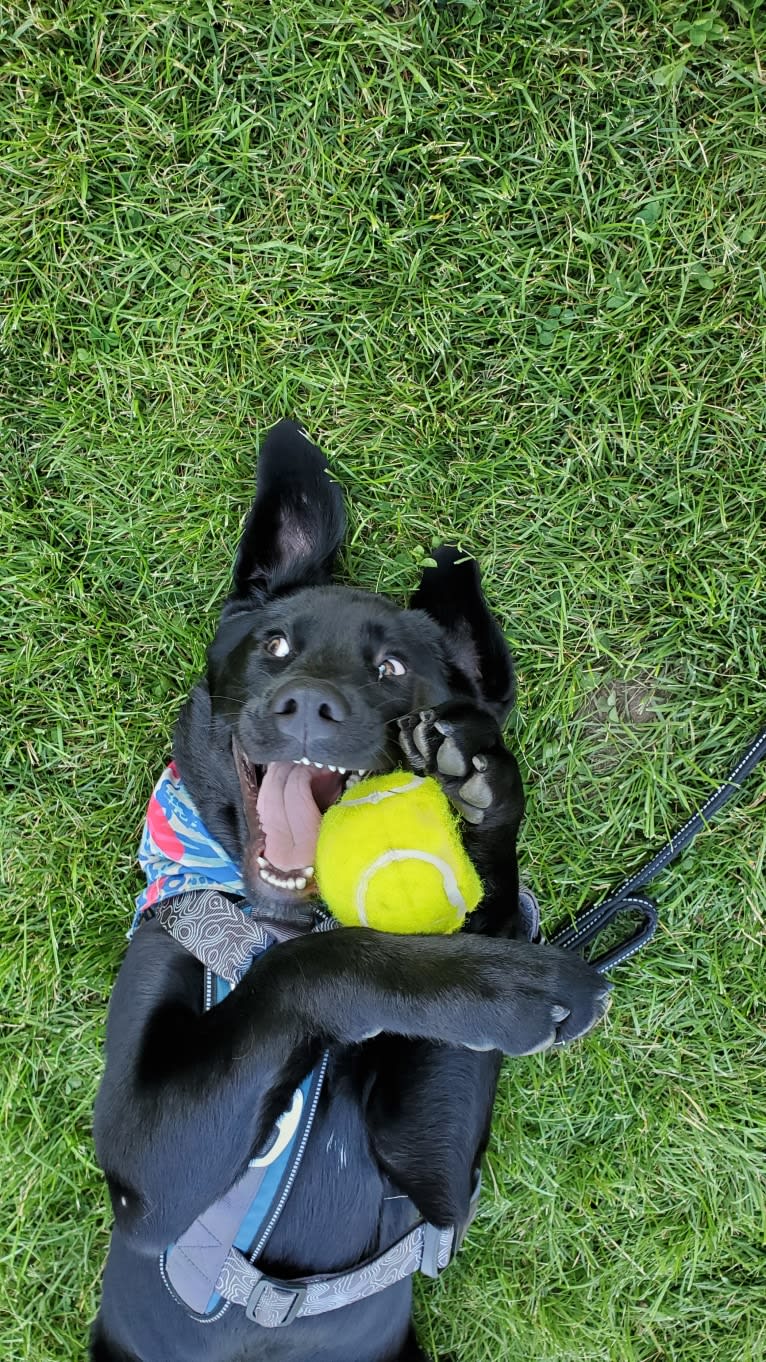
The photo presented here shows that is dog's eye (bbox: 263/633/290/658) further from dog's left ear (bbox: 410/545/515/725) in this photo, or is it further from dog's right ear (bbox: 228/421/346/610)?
dog's left ear (bbox: 410/545/515/725)

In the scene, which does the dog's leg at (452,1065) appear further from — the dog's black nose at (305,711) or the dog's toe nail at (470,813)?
the dog's black nose at (305,711)

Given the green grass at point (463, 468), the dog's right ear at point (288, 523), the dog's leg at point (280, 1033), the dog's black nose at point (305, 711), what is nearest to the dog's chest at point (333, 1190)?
the dog's leg at point (280, 1033)

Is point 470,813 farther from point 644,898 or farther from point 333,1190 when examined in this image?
point 644,898

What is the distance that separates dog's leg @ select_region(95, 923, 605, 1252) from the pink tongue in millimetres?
303

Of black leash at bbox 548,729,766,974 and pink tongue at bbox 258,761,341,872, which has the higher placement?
pink tongue at bbox 258,761,341,872

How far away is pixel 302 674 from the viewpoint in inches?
96.3

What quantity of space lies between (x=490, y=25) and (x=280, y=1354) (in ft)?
12.3

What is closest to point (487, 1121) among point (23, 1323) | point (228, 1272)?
point (228, 1272)

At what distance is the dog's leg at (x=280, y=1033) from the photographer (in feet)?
6.84

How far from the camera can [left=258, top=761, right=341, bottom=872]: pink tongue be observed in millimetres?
2447

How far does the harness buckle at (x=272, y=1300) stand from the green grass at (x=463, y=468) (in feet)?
3.67

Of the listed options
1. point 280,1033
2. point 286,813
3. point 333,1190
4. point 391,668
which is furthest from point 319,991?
point 391,668

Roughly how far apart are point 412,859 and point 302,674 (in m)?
0.62

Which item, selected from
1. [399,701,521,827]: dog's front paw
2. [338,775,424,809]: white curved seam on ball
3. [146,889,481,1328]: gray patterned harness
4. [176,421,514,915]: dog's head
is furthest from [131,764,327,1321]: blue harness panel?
[399,701,521,827]: dog's front paw
